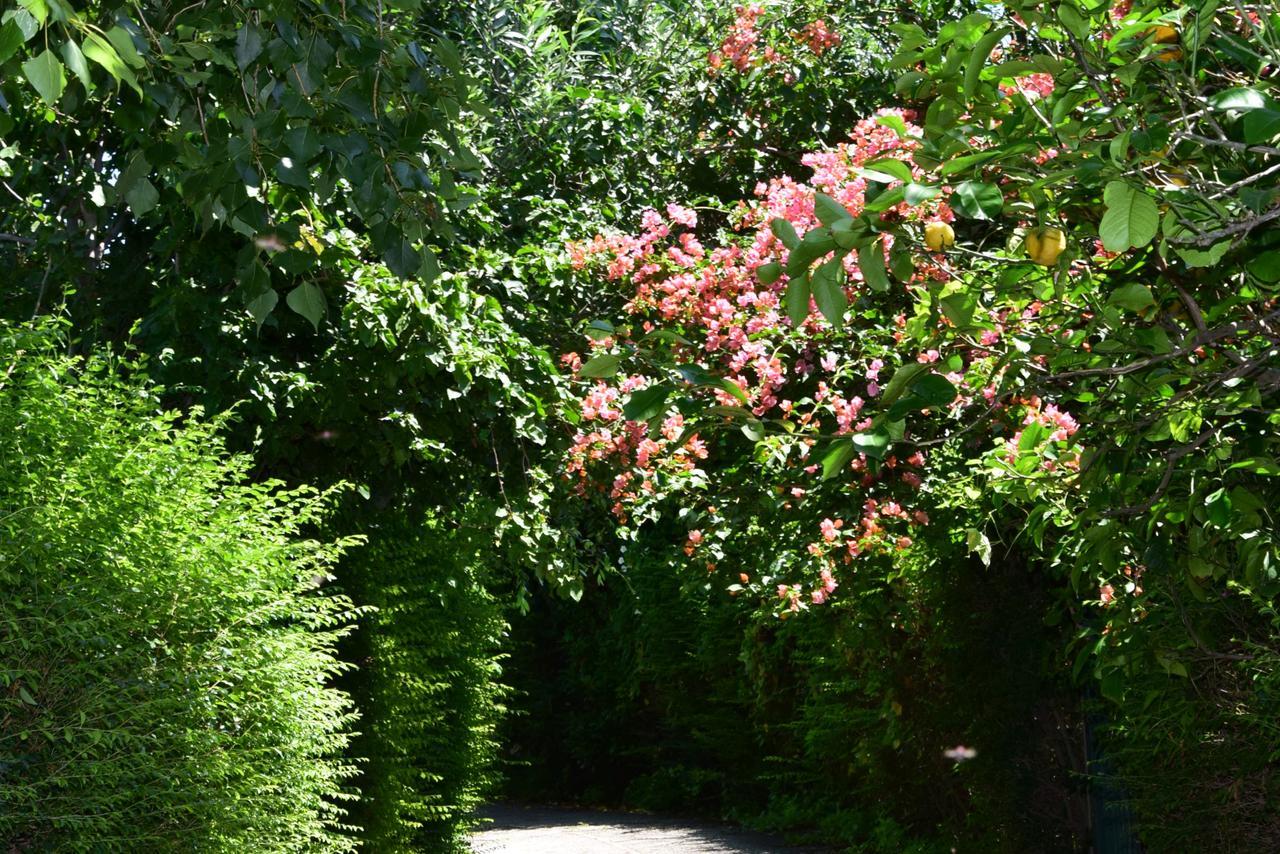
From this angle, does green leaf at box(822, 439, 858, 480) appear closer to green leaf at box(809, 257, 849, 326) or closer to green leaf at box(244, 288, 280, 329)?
green leaf at box(809, 257, 849, 326)

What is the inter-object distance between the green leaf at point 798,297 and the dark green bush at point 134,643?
314 cm

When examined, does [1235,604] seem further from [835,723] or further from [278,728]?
[835,723]

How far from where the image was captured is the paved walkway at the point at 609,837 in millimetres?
11531

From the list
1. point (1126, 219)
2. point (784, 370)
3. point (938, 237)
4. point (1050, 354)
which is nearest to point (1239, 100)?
point (1126, 219)

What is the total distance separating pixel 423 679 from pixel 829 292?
743cm

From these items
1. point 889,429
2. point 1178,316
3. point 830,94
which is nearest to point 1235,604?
point 1178,316

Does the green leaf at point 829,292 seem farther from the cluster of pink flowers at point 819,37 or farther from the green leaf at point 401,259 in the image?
the cluster of pink flowers at point 819,37

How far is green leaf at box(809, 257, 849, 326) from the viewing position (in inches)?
91.4

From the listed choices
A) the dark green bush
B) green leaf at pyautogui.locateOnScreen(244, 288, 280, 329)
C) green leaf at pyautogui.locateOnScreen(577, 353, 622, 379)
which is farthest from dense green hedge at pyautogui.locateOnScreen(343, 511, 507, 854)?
green leaf at pyautogui.locateOnScreen(577, 353, 622, 379)

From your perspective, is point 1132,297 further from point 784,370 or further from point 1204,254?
point 784,370

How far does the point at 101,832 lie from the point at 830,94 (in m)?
8.24

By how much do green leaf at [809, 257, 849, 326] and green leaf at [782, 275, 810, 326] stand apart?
33 mm

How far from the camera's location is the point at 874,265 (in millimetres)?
2350

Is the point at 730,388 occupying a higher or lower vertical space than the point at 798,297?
lower
